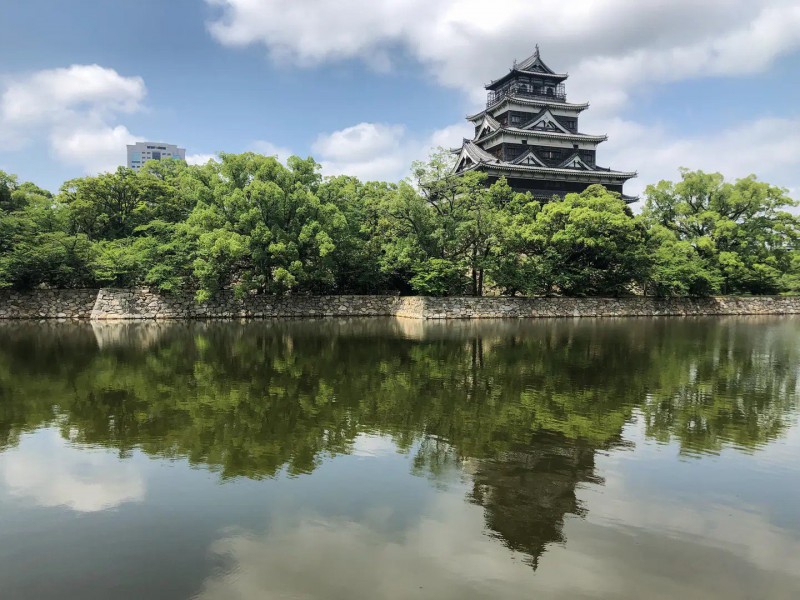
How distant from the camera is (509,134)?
42875 mm

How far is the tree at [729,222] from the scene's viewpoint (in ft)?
119

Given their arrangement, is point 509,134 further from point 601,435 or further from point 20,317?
point 601,435

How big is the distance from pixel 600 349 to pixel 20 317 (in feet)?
90.7

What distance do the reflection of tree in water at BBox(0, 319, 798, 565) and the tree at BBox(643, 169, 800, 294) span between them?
2097 centimetres

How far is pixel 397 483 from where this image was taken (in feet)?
18.9

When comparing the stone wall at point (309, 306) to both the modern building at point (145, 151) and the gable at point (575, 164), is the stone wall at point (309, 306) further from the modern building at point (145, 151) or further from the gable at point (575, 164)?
the modern building at point (145, 151)

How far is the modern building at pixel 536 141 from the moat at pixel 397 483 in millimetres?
32083

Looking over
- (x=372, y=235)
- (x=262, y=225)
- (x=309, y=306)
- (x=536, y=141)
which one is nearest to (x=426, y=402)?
(x=262, y=225)

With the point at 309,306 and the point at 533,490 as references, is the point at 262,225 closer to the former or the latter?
the point at 309,306

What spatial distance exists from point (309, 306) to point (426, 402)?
883 inches

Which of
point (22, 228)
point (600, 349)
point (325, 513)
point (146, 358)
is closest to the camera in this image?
point (325, 513)

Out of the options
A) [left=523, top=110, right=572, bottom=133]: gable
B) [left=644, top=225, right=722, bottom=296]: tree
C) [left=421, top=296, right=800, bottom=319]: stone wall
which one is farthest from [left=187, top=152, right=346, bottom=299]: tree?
[left=523, top=110, right=572, bottom=133]: gable

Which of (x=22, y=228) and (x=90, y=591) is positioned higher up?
(x=22, y=228)

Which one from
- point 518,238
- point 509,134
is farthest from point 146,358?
point 509,134
